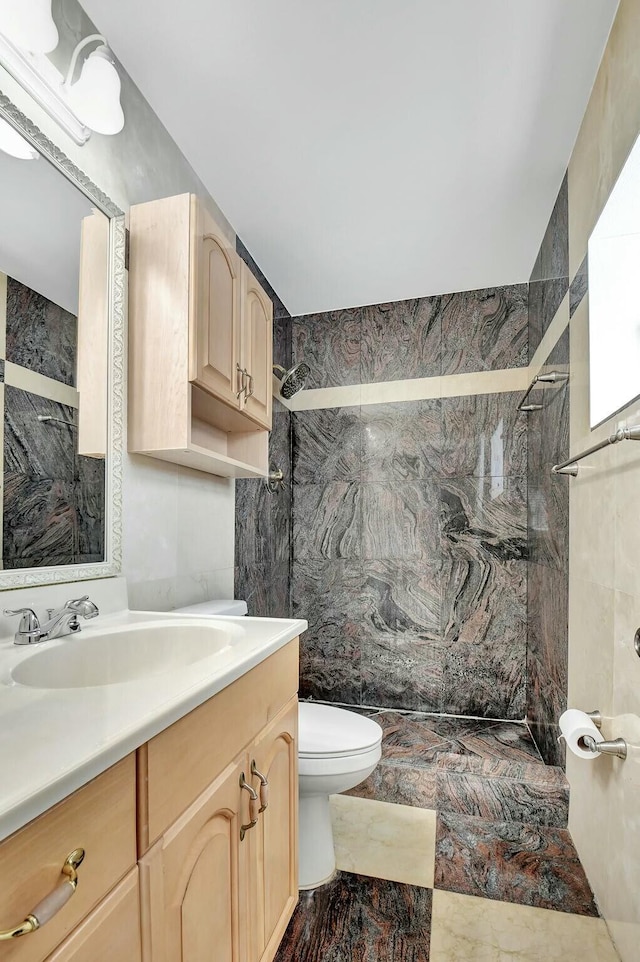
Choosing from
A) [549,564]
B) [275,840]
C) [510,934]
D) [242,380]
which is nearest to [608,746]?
[510,934]

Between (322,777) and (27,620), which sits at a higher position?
(27,620)

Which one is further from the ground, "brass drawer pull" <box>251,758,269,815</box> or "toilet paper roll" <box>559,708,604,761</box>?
"brass drawer pull" <box>251,758,269,815</box>

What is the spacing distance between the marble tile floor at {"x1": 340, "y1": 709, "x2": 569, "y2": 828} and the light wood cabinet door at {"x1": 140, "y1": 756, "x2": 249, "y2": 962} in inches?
48.8

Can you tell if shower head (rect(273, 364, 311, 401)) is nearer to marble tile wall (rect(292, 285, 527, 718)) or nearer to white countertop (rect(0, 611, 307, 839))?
marble tile wall (rect(292, 285, 527, 718))

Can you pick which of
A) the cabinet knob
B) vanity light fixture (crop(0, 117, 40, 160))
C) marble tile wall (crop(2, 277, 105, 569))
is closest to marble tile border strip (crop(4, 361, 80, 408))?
marble tile wall (crop(2, 277, 105, 569))

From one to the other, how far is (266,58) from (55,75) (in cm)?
62

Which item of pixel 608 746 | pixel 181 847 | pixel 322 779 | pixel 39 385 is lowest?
pixel 322 779

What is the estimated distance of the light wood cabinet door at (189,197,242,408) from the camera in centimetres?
149

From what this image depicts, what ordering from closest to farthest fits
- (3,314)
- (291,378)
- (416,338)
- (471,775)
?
1. (3,314)
2. (471,775)
3. (291,378)
4. (416,338)

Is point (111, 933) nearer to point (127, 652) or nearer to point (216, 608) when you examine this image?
point (127, 652)

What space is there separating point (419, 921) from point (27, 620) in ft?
4.30

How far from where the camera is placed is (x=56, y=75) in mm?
1224

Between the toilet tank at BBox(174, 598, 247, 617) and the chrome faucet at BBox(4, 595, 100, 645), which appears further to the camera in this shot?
the toilet tank at BBox(174, 598, 247, 617)

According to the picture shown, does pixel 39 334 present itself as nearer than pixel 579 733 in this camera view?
Yes
